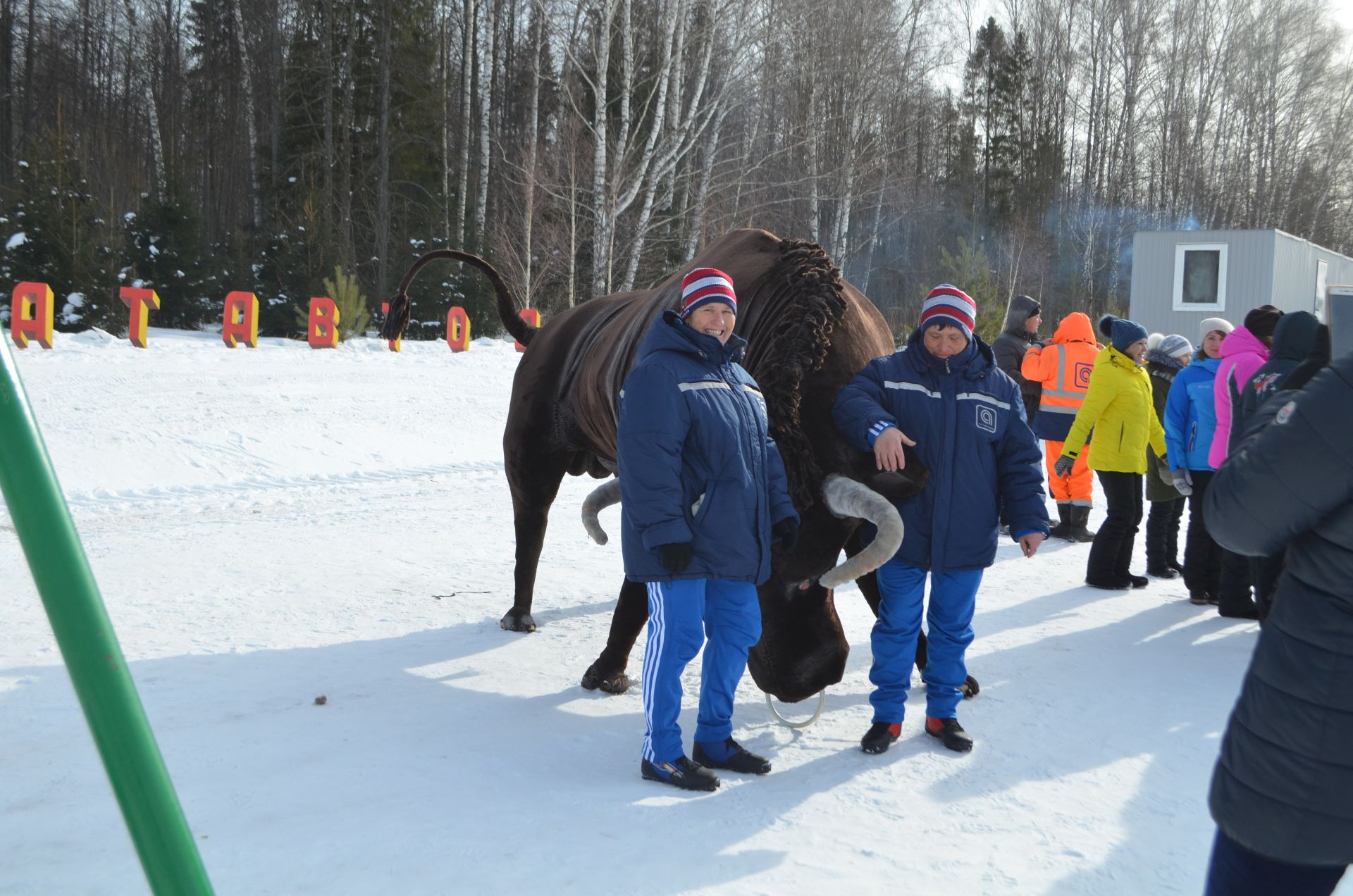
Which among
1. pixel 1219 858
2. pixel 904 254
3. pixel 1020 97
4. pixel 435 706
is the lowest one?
pixel 435 706

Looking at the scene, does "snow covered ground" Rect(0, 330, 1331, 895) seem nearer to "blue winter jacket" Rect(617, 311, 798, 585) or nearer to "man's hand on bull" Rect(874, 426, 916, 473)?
"blue winter jacket" Rect(617, 311, 798, 585)

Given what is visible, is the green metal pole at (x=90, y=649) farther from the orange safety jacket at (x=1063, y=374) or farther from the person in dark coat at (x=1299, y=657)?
the orange safety jacket at (x=1063, y=374)

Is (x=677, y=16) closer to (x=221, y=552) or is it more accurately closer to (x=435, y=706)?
(x=221, y=552)

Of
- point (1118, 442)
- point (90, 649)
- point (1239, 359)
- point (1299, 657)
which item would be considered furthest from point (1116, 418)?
point (90, 649)

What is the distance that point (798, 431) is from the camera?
348 centimetres

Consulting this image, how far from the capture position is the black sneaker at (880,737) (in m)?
3.61

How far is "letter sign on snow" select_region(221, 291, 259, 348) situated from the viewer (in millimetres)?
14383

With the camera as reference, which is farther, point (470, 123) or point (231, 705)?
point (470, 123)

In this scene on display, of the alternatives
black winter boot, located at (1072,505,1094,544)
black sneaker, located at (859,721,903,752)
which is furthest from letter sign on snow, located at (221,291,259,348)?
black sneaker, located at (859,721,903,752)

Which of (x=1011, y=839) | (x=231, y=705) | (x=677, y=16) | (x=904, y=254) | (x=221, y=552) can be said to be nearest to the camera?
(x=1011, y=839)

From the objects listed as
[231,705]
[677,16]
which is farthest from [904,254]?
[231,705]

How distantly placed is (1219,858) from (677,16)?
17117 millimetres

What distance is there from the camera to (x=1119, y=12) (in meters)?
34.6

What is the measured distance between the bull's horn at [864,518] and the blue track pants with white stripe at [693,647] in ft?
0.98
